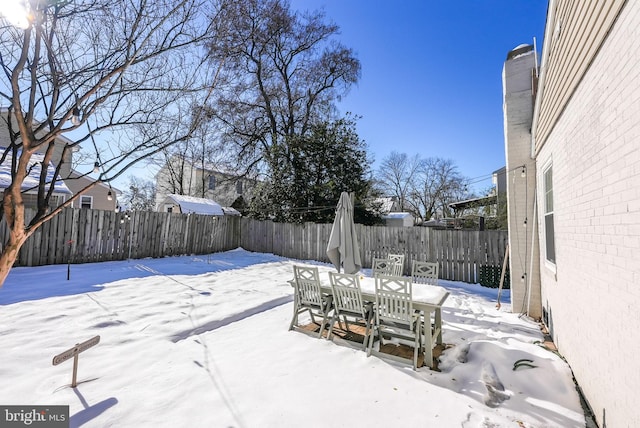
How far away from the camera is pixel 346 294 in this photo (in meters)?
3.92

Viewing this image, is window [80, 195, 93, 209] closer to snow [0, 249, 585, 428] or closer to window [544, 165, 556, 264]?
snow [0, 249, 585, 428]

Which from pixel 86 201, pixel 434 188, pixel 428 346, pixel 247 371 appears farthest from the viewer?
pixel 434 188

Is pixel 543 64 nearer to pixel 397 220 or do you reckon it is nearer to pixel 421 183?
pixel 397 220

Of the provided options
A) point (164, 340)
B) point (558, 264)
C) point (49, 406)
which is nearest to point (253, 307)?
point (164, 340)

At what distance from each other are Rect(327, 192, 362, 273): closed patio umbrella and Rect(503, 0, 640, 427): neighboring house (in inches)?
127

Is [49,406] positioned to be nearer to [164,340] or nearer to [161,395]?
[161,395]

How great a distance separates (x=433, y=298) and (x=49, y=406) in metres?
3.95

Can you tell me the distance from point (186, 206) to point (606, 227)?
51.4 ft

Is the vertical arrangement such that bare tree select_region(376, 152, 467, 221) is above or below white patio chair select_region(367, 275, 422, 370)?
above

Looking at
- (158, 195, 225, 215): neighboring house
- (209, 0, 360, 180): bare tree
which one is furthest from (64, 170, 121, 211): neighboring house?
(209, 0, 360, 180): bare tree

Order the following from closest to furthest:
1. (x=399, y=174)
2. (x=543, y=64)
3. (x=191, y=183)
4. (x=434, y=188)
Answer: (x=543, y=64) < (x=191, y=183) < (x=434, y=188) < (x=399, y=174)

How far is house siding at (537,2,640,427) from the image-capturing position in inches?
68.0

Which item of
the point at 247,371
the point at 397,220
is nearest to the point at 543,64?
the point at 247,371

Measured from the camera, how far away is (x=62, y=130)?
1.85m
